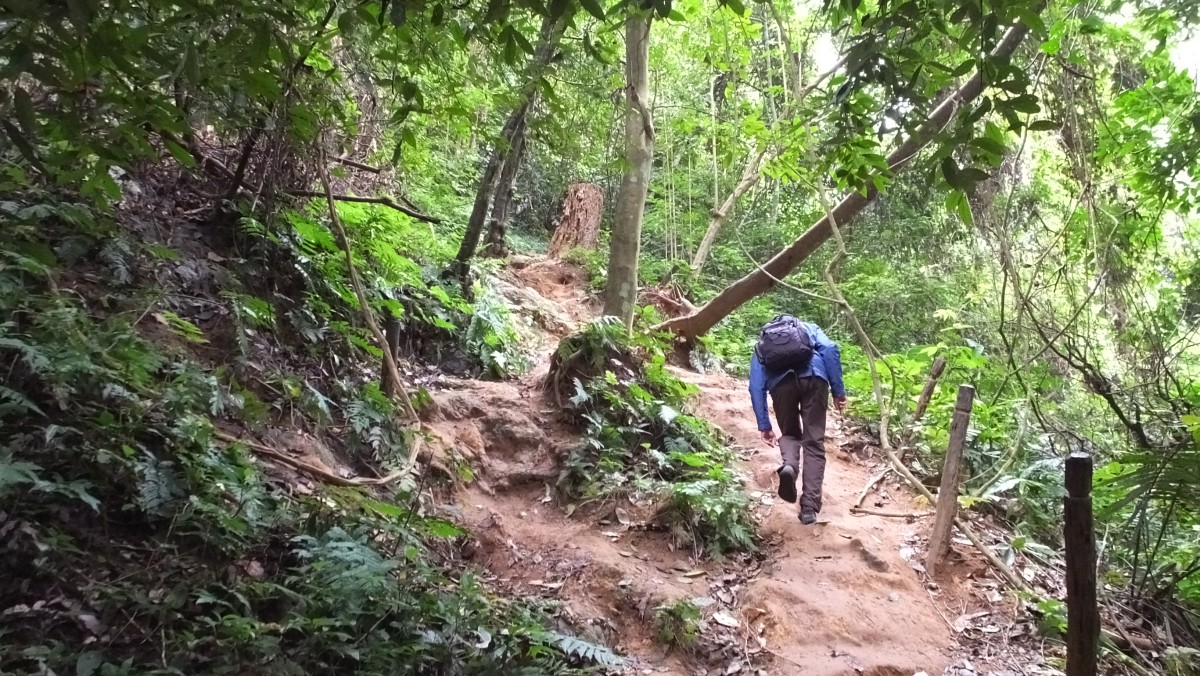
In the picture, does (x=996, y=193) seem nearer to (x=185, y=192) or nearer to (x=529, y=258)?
(x=529, y=258)

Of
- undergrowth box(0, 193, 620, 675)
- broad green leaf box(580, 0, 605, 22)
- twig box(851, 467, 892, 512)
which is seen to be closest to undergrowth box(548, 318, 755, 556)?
twig box(851, 467, 892, 512)

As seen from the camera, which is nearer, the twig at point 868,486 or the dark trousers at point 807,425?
the dark trousers at point 807,425

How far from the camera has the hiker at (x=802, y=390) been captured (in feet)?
18.8

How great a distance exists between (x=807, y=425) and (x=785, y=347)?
0.73 m

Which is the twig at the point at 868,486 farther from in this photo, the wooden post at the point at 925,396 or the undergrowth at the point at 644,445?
the undergrowth at the point at 644,445

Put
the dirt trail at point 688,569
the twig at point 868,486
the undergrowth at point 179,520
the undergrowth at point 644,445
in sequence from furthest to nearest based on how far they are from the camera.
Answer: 1. the twig at point 868,486
2. the undergrowth at point 644,445
3. the dirt trail at point 688,569
4. the undergrowth at point 179,520

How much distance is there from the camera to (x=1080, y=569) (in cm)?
219

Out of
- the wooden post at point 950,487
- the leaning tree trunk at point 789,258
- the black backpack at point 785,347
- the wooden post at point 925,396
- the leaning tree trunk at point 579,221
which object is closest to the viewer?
the wooden post at point 950,487

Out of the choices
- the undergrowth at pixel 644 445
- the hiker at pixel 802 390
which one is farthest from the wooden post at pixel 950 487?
the undergrowth at pixel 644 445

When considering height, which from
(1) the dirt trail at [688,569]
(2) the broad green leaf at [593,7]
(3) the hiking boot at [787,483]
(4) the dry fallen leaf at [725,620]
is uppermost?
(2) the broad green leaf at [593,7]

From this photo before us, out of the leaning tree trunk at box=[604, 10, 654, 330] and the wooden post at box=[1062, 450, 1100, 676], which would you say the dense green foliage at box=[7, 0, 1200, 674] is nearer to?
the leaning tree trunk at box=[604, 10, 654, 330]

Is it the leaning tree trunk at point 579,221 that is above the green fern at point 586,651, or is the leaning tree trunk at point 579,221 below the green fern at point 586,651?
above

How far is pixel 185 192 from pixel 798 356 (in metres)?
5.04

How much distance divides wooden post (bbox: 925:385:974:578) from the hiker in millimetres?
896
